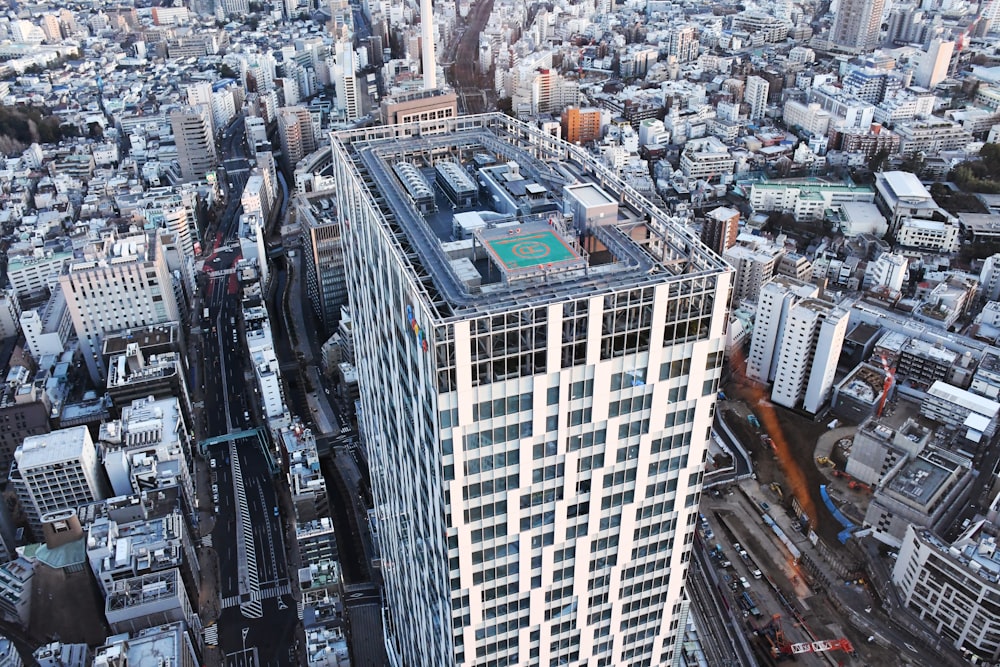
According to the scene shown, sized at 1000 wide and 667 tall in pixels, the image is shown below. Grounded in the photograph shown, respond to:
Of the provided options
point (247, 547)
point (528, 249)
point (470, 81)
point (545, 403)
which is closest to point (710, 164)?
point (470, 81)

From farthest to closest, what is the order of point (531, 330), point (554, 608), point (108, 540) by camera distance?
point (108, 540)
point (554, 608)
point (531, 330)

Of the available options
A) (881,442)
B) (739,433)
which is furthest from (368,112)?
(881,442)

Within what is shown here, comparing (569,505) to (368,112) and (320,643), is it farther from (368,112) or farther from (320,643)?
(368,112)

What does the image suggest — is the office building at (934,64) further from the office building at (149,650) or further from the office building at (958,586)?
the office building at (149,650)

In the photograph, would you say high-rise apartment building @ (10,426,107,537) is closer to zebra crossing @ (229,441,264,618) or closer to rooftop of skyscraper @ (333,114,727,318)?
zebra crossing @ (229,441,264,618)

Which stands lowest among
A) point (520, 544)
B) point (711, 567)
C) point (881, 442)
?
point (711, 567)

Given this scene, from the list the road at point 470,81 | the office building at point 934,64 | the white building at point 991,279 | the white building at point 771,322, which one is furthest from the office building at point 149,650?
the office building at point 934,64

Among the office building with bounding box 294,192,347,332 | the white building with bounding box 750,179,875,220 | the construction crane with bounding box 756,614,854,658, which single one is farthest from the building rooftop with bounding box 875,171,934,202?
the office building with bounding box 294,192,347,332
